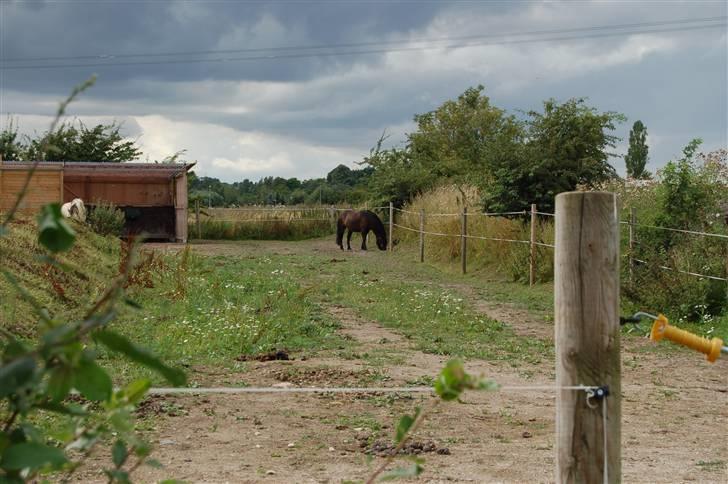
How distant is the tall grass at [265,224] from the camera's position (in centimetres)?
3259

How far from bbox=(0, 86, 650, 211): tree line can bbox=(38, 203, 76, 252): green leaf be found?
Result: 153 millimetres

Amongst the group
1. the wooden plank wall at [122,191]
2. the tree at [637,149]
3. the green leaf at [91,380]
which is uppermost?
the tree at [637,149]

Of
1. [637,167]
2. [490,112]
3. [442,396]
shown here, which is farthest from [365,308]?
[637,167]

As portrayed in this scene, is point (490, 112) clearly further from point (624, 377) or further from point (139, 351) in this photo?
point (139, 351)

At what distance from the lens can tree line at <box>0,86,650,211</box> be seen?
1953cm

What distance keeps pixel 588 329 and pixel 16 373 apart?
1.85 m

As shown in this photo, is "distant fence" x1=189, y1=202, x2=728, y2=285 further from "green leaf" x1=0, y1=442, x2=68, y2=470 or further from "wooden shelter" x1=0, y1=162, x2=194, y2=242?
"green leaf" x1=0, y1=442, x2=68, y2=470

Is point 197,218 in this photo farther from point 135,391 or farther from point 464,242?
point 135,391

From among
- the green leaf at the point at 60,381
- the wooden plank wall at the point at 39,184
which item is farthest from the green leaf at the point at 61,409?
the wooden plank wall at the point at 39,184

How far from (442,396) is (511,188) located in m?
18.1

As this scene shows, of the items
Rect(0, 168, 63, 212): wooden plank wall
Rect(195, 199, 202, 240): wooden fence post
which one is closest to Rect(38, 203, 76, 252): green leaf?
Rect(0, 168, 63, 212): wooden plank wall

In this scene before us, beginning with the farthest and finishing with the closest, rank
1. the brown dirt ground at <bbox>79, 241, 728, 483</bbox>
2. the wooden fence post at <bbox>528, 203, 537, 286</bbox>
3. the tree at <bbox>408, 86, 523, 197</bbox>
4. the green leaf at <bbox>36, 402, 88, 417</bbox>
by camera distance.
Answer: the tree at <bbox>408, 86, 523, 197</bbox>, the wooden fence post at <bbox>528, 203, 537, 286</bbox>, the brown dirt ground at <bbox>79, 241, 728, 483</bbox>, the green leaf at <bbox>36, 402, 88, 417</bbox>

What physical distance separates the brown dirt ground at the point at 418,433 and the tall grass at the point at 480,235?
26.5ft

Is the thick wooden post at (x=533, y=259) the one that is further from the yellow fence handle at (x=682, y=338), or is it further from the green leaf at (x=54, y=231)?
the green leaf at (x=54, y=231)
